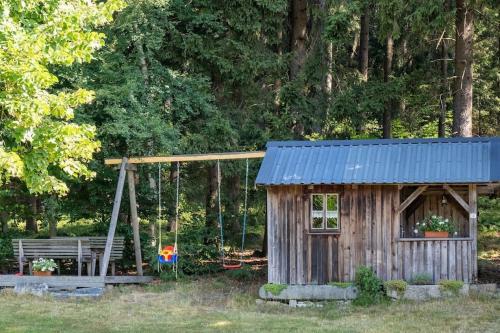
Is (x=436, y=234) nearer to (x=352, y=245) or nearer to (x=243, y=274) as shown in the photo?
(x=352, y=245)

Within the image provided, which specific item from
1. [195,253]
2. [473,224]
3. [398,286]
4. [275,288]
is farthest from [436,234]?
[195,253]

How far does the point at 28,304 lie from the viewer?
12.9m

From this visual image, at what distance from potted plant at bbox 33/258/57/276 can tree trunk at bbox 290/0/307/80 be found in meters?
9.22

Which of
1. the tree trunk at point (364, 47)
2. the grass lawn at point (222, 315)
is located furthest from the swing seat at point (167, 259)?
the tree trunk at point (364, 47)

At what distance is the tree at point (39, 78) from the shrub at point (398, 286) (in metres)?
6.31

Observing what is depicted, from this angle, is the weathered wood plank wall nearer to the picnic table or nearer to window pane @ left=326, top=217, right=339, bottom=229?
window pane @ left=326, top=217, right=339, bottom=229

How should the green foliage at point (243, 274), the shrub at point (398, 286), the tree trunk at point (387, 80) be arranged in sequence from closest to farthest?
the shrub at point (398, 286), the green foliage at point (243, 274), the tree trunk at point (387, 80)

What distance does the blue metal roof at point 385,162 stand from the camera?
13110 mm

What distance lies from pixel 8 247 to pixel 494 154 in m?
12.3

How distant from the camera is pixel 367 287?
13.2 meters

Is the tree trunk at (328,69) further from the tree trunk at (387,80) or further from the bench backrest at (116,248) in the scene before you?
the bench backrest at (116,248)

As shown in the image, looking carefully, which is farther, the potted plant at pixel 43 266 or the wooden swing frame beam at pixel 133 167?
the potted plant at pixel 43 266

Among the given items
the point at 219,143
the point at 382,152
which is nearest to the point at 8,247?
the point at 219,143

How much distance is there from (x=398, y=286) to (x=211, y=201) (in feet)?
29.3
